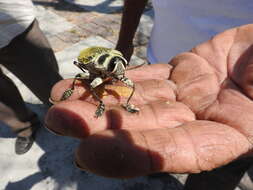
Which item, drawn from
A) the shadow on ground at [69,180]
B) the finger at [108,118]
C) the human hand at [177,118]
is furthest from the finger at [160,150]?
the shadow on ground at [69,180]

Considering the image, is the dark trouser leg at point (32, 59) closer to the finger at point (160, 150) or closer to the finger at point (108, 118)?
the finger at point (108, 118)

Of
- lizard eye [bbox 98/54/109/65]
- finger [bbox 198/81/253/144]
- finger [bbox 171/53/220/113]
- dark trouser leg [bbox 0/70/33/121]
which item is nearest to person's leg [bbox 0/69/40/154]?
dark trouser leg [bbox 0/70/33/121]

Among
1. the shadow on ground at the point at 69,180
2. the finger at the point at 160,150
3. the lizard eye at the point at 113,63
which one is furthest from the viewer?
the shadow on ground at the point at 69,180

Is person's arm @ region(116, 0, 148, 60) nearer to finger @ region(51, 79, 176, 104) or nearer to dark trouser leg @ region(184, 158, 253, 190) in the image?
finger @ region(51, 79, 176, 104)

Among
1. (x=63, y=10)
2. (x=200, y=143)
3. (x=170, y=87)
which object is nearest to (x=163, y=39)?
(x=170, y=87)

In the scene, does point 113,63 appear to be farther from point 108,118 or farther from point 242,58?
point 242,58

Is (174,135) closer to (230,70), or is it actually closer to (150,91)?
(150,91)

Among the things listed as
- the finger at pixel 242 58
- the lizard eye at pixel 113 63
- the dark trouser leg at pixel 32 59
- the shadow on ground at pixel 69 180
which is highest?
the finger at pixel 242 58
